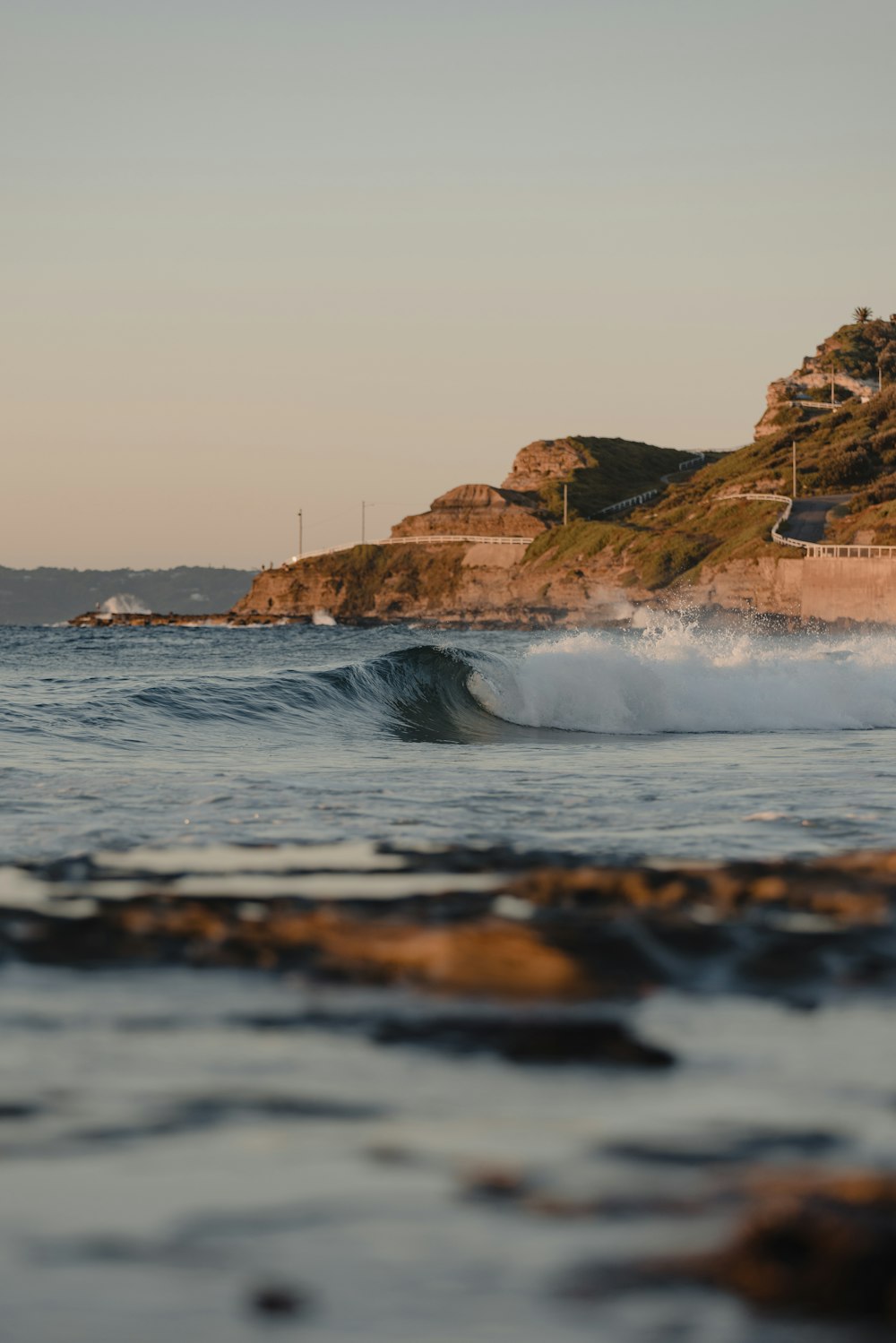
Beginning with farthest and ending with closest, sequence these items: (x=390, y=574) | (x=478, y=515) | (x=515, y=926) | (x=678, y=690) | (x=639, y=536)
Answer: (x=478, y=515) → (x=390, y=574) → (x=639, y=536) → (x=678, y=690) → (x=515, y=926)

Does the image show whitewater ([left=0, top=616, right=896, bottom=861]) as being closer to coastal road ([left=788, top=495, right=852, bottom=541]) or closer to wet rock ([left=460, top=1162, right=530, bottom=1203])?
wet rock ([left=460, top=1162, right=530, bottom=1203])

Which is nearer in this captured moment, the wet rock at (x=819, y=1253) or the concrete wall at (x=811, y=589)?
the wet rock at (x=819, y=1253)

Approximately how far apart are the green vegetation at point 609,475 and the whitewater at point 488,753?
119686 mm

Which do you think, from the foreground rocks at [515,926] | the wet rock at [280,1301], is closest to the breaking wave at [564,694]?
the foreground rocks at [515,926]

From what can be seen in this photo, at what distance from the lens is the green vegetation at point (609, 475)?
498 feet

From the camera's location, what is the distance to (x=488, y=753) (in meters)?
16.0

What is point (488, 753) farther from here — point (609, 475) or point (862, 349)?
point (862, 349)

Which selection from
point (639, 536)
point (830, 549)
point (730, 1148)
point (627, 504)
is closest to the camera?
point (730, 1148)

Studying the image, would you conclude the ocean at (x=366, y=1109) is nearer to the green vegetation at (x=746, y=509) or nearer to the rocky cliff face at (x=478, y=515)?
the green vegetation at (x=746, y=509)

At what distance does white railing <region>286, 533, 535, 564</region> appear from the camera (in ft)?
→ 463

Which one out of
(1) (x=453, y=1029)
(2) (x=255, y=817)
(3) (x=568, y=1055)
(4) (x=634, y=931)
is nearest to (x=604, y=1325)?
(3) (x=568, y=1055)

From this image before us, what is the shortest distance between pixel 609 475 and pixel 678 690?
143 metres

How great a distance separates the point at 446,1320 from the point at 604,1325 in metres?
0.33

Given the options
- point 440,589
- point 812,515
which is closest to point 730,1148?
point 812,515
